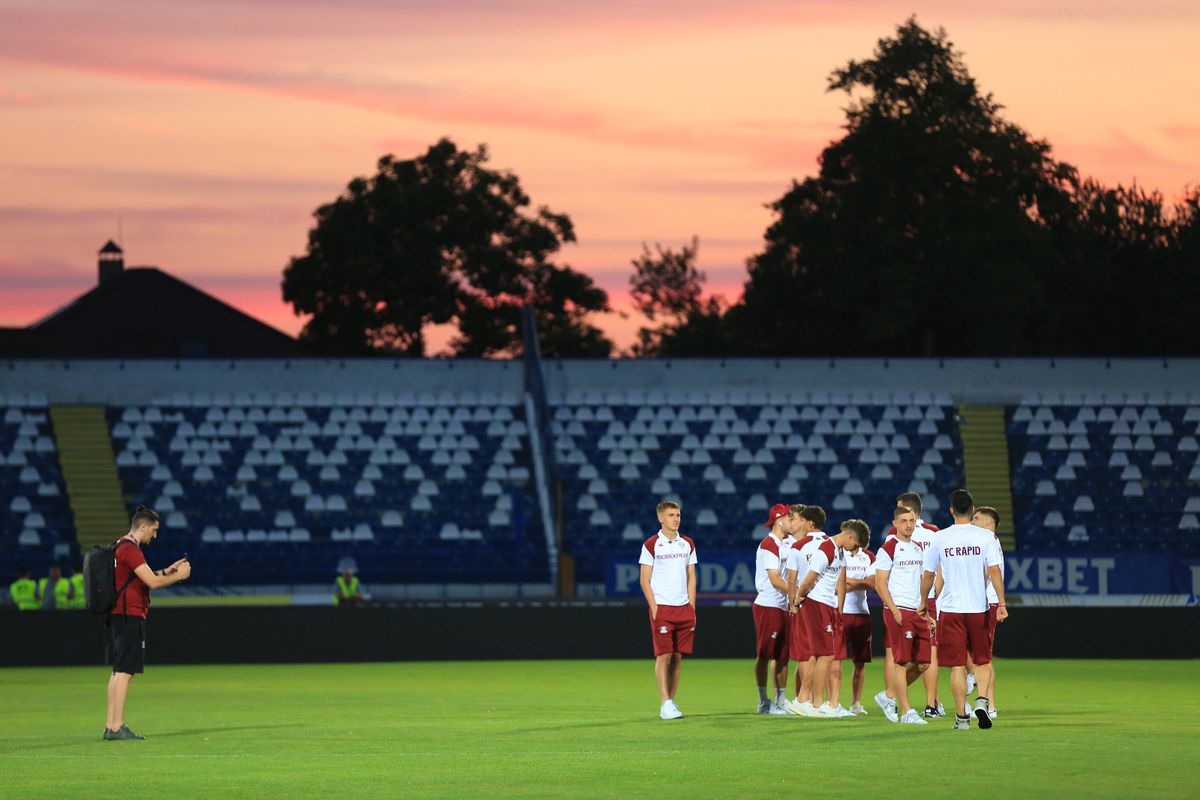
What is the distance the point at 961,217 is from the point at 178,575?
4889 centimetres

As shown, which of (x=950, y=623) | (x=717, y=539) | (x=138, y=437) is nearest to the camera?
(x=950, y=623)

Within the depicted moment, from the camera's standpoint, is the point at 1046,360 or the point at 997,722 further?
the point at 1046,360

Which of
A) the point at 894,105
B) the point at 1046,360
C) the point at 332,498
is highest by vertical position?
the point at 894,105

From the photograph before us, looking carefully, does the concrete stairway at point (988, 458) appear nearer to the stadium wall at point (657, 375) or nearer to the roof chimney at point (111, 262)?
the stadium wall at point (657, 375)

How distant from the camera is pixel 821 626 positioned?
18047 millimetres

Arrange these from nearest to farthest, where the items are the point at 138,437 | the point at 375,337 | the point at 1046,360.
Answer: the point at 138,437
the point at 1046,360
the point at 375,337

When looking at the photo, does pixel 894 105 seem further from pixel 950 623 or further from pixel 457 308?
pixel 950 623

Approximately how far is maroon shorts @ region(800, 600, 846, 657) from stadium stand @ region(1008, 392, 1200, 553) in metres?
23.9

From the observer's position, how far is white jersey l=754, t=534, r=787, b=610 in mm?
18531

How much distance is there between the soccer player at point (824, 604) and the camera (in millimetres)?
17938

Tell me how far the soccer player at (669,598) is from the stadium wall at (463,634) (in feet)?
45.6

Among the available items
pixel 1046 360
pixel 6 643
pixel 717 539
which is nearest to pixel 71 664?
pixel 6 643

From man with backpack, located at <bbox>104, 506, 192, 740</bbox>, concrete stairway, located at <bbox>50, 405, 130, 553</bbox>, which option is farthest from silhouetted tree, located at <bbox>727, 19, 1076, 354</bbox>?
man with backpack, located at <bbox>104, 506, 192, 740</bbox>

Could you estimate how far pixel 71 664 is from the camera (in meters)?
31.2
